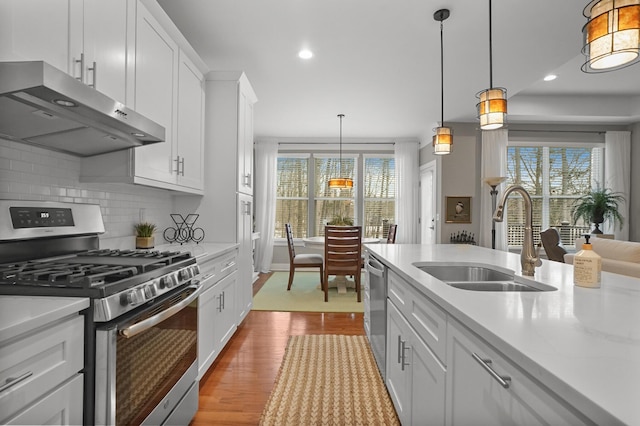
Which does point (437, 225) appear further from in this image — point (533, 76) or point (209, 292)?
point (209, 292)

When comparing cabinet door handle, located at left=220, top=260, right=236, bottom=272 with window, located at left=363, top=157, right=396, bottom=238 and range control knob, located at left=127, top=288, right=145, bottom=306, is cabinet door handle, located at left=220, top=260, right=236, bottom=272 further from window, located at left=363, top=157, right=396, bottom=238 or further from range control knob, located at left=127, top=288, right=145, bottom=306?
window, located at left=363, top=157, right=396, bottom=238

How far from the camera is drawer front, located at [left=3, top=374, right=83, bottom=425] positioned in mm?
872

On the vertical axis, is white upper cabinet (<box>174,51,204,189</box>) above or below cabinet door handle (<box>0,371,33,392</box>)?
above

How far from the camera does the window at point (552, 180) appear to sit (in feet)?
19.8

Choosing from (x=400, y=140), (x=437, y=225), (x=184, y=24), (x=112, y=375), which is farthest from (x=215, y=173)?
(x=400, y=140)

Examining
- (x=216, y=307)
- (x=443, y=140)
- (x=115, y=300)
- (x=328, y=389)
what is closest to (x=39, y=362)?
(x=115, y=300)

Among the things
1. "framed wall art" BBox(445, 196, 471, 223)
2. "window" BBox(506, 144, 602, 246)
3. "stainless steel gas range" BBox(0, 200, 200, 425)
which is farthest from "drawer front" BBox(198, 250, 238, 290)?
"window" BBox(506, 144, 602, 246)

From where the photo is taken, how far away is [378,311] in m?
2.41

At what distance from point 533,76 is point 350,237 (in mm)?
2781

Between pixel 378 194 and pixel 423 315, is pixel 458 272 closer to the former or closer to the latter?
pixel 423 315

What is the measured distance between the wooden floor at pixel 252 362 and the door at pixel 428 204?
2.90 m

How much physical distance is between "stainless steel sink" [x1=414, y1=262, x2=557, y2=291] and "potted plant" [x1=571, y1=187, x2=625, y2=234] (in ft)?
16.8

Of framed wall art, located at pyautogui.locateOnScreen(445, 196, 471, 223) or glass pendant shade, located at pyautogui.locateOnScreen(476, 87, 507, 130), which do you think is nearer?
glass pendant shade, located at pyautogui.locateOnScreen(476, 87, 507, 130)

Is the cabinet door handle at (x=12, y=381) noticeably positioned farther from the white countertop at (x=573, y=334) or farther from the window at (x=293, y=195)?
the window at (x=293, y=195)
